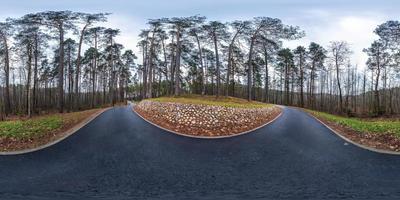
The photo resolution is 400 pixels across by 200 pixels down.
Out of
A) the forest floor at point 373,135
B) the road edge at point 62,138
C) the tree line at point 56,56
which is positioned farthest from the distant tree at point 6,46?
the forest floor at point 373,135

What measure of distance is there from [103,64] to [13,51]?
57.8 ft

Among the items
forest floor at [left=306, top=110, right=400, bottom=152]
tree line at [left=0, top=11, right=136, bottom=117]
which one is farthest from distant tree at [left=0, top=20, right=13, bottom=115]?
forest floor at [left=306, top=110, right=400, bottom=152]

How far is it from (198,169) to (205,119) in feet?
30.3

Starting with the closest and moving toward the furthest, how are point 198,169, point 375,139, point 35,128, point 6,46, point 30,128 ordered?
point 198,169 → point 375,139 → point 35,128 → point 30,128 → point 6,46

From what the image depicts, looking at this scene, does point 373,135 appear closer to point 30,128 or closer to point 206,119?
point 206,119

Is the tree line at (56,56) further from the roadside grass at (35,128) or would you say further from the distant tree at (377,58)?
the distant tree at (377,58)

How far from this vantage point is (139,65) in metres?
76.4

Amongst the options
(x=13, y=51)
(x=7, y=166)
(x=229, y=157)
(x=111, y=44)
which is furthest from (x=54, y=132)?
(x=111, y=44)

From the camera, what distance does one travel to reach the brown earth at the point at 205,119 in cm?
2377

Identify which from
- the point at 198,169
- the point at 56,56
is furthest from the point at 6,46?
Answer: the point at 198,169

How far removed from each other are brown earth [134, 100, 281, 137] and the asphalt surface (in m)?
1.91

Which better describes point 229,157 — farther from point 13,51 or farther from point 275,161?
point 13,51

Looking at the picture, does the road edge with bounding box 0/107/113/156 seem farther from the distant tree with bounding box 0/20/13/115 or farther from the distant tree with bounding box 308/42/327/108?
the distant tree with bounding box 308/42/327/108

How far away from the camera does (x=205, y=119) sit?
969 inches
